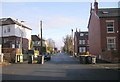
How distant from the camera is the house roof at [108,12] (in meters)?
53.1

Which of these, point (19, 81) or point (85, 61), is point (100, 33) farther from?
point (19, 81)

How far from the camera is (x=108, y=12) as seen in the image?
181 ft

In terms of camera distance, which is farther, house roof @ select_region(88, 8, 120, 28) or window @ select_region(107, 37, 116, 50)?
house roof @ select_region(88, 8, 120, 28)

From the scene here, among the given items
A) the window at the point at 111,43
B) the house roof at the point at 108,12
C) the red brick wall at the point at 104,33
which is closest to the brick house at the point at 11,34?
the house roof at the point at 108,12

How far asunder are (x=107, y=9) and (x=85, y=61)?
17.9 meters

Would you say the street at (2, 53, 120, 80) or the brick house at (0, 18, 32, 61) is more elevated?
the brick house at (0, 18, 32, 61)

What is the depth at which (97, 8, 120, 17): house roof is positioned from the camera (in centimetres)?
5309

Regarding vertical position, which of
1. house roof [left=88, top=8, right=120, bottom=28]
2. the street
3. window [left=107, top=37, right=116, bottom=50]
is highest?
house roof [left=88, top=8, right=120, bottom=28]

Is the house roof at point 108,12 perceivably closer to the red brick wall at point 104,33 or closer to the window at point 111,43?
the red brick wall at point 104,33

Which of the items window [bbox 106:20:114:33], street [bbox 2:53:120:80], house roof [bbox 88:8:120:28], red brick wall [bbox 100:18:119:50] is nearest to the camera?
street [bbox 2:53:120:80]

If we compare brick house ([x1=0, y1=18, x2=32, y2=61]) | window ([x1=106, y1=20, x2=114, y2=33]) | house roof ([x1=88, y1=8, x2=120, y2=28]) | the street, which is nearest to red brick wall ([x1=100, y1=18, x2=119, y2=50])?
window ([x1=106, y1=20, x2=114, y2=33])

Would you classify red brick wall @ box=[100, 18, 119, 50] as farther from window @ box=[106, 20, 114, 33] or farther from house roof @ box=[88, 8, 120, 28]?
house roof @ box=[88, 8, 120, 28]

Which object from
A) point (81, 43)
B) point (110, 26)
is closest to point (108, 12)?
point (110, 26)

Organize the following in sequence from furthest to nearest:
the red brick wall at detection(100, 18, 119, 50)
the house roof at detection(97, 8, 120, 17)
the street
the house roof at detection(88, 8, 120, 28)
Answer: the house roof at detection(97, 8, 120, 17), the house roof at detection(88, 8, 120, 28), the red brick wall at detection(100, 18, 119, 50), the street
